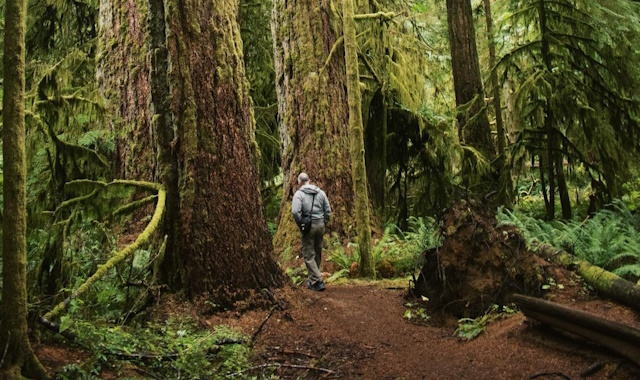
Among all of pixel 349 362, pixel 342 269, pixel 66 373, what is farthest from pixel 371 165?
pixel 66 373

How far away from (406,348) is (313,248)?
2.96 metres

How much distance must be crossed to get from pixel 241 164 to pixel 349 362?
2.51 metres

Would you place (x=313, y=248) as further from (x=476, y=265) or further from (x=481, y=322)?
(x=481, y=322)

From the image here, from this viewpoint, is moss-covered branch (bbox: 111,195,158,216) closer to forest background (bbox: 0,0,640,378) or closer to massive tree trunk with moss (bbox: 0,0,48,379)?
forest background (bbox: 0,0,640,378)

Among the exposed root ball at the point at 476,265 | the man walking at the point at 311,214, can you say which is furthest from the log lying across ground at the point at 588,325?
the man walking at the point at 311,214

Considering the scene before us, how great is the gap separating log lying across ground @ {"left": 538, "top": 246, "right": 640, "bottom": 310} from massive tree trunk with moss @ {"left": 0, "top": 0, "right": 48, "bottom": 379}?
5.13 metres

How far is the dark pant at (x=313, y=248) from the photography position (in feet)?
26.8

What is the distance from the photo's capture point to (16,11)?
3.46 meters

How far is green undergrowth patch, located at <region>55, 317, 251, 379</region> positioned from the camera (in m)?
4.04

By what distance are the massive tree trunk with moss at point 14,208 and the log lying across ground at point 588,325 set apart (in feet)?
13.9

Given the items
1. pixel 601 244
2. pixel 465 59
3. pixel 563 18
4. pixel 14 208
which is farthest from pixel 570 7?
pixel 14 208

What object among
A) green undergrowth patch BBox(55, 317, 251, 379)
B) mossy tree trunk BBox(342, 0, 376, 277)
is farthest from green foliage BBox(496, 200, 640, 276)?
green undergrowth patch BBox(55, 317, 251, 379)

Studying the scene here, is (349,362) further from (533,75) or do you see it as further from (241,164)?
(533,75)

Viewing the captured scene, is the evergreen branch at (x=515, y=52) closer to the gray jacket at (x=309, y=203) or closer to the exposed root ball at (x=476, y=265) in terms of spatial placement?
the gray jacket at (x=309, y=203)
